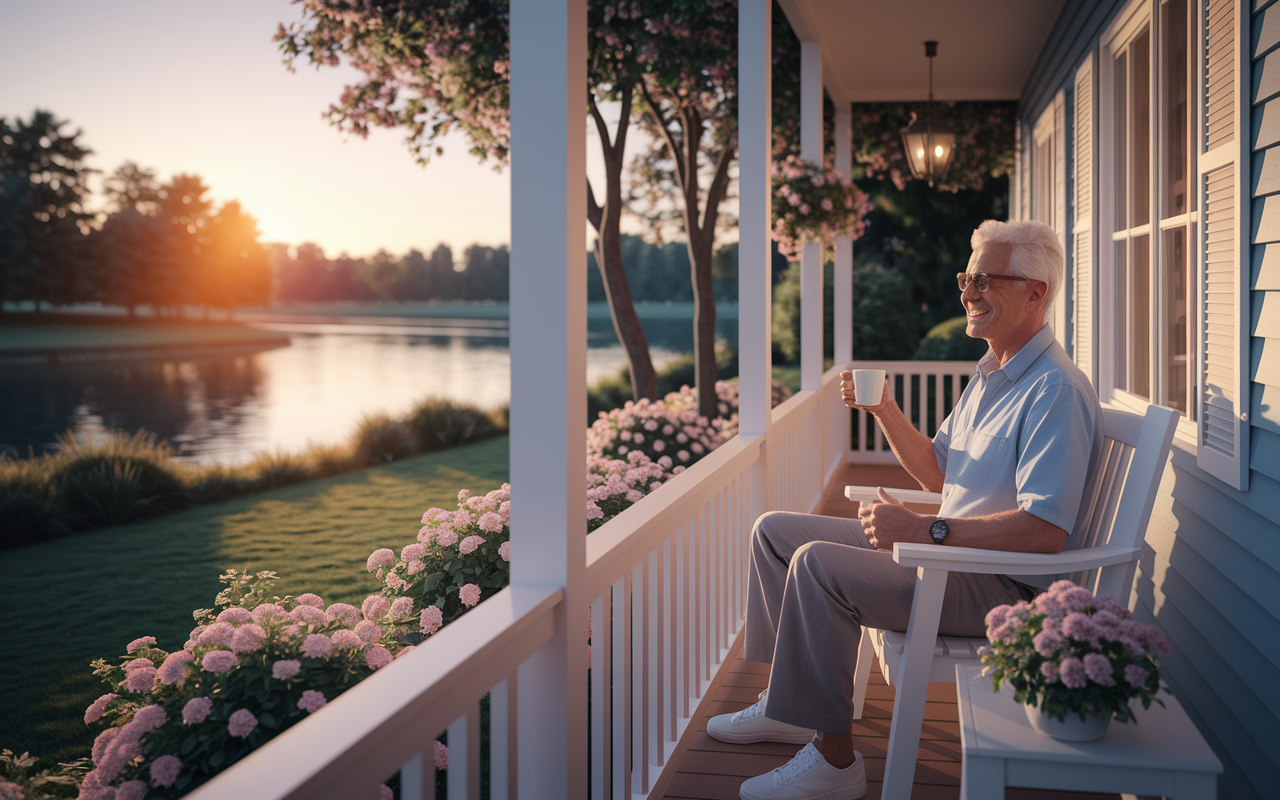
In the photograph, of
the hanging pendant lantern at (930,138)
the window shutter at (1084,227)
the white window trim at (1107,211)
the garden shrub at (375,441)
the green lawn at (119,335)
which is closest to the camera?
the white window trim at (1107,211)

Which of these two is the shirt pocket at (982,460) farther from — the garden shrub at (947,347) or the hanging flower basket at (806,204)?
the garden shrub at (947,347)

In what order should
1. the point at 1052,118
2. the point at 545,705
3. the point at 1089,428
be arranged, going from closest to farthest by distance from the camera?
the point at 545,705, the point at 1089,428, the point at 1052,118

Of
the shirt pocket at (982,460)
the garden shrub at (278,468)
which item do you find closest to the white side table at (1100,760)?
the shirt pocket at (982,460)

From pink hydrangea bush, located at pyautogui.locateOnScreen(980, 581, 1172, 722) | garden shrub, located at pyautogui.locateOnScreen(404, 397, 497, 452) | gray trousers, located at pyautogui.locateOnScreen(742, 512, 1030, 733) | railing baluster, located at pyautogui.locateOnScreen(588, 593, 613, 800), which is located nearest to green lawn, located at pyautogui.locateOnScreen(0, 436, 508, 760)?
garden shrub, located at pyautogui.locateOnScreen(404, 397, 497, 452)

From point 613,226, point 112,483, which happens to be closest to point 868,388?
point 613,226

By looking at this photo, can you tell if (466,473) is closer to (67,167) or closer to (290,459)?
(290,459)

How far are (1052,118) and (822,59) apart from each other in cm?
141

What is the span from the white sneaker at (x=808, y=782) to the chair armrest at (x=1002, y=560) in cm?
59

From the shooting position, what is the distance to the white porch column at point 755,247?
3.39 metres

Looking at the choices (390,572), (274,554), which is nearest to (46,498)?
(274,554)

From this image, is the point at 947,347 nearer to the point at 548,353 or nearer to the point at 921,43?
the point at 921,43

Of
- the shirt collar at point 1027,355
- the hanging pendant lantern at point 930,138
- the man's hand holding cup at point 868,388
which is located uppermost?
the hanging pendant lantern at point 930,138

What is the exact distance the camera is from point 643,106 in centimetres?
789

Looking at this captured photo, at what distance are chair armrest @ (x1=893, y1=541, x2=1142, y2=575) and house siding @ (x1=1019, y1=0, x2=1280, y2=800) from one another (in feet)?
0.80
